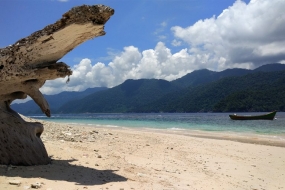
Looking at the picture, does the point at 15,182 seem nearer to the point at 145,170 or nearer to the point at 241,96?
the point at 145,170

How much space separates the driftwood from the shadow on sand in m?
0.44

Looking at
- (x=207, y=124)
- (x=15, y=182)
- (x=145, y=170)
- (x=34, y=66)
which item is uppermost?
(x=34, y=66)

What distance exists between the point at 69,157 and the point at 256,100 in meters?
129

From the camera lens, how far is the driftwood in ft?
19.5

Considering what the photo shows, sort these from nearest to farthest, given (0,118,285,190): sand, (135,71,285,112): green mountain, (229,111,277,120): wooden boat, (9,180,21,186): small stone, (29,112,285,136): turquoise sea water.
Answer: (9,180,21,186): small stone < (0,118,285,190): sand < (29,112,285,136): turquoise sea water < (229,111,277,120): wooden boat < (135,71,285,112): green mountain

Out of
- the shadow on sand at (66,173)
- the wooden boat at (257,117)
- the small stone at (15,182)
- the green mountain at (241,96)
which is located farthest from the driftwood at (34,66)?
the green mountain at (241,96)

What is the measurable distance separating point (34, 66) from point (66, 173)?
2724mm

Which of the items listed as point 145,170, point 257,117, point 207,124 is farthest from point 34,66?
point 257,117

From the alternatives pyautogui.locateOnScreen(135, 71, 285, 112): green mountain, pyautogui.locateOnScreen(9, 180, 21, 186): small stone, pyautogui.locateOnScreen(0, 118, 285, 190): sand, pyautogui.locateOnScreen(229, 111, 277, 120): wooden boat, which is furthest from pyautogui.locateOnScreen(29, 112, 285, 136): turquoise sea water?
pyautogui.locateOnScreen(135, 71, 285, 112): green mountain

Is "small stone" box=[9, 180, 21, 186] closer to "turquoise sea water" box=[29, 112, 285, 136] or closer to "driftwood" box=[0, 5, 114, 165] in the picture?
"driftwood" box=[0, 5, 114, 165]

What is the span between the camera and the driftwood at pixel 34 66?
595 centimetres

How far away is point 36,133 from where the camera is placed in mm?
7402

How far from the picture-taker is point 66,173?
636 cm

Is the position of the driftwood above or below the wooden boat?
above
